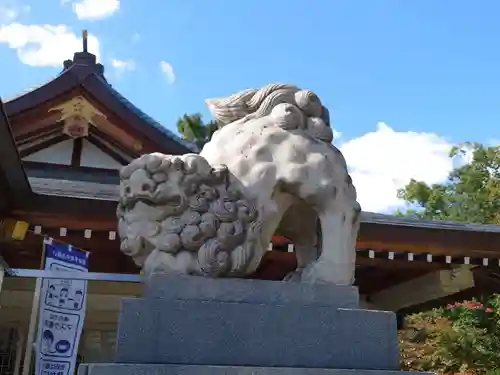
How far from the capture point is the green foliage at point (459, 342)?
10.4 m

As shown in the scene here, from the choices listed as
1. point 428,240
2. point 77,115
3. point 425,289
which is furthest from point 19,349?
point 428,240

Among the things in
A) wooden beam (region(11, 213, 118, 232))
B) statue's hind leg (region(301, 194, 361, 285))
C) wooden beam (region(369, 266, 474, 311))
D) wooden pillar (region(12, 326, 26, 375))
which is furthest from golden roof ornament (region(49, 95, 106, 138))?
statue's hind leg (region(301, 194, 361, 285))

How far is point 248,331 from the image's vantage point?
5.10 ft

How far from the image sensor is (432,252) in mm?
4895

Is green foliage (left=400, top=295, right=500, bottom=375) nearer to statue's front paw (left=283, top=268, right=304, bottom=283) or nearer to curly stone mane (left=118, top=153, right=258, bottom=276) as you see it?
statue's front paw (left=283, top=268, right=304, bottom=283)

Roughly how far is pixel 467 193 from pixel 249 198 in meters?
16.2

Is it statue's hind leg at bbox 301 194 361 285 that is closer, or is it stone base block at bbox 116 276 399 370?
stone base block at bbox 116 276 399 370

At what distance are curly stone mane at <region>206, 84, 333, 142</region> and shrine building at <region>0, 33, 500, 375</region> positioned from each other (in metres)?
2.05

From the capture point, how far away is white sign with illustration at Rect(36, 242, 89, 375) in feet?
13.2

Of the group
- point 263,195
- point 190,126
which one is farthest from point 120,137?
point 190,126

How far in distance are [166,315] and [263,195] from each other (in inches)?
18.8

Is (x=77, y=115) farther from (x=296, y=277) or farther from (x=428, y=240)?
(x=296, y=277)

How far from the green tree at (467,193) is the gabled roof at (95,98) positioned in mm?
9464

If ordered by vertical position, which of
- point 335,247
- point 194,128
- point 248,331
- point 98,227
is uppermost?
point 194,128
